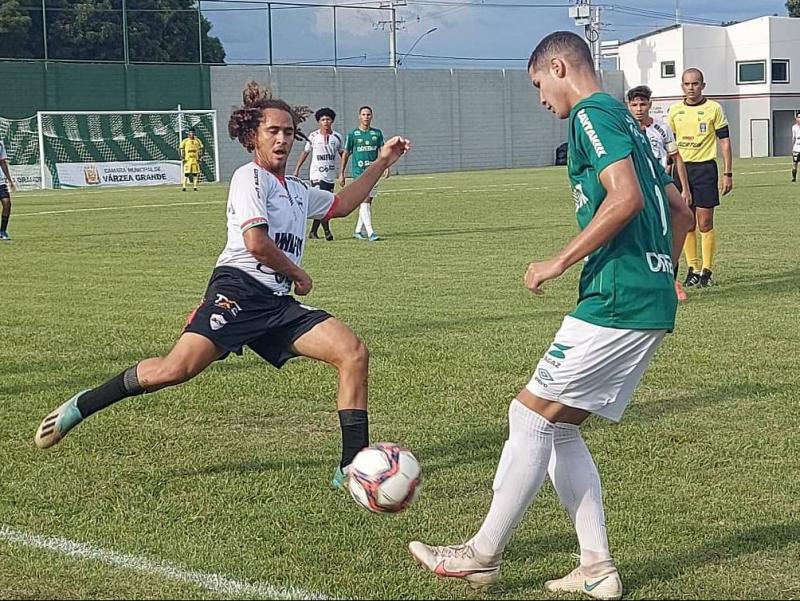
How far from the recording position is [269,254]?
5.73 metres

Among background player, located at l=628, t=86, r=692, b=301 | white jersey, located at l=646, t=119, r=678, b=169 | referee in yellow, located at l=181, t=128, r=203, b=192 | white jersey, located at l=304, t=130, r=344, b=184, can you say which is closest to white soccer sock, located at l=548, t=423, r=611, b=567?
background player, located at l=628, t=86, r=692, b=301

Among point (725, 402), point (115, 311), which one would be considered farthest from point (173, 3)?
point (725, 402)

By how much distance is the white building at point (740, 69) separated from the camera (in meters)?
76.5

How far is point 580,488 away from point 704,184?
9.48 meters

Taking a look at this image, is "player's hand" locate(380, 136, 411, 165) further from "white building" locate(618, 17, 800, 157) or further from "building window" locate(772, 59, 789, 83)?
"building window" locate(772, 59, 789, 83)

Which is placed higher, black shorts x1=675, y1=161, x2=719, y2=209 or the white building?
the white building

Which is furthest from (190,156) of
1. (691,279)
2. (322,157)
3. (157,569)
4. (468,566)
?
(468,566)

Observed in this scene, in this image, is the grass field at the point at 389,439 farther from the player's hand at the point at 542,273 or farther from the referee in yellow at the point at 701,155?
the player's hand at the point at 542,273

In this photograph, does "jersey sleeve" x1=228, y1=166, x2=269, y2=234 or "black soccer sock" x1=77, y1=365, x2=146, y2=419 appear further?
"black soccer sock" x1=77, y1=365, x2=146, y2=419

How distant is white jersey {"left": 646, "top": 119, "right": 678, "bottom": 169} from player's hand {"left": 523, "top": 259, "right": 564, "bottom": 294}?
869 cm

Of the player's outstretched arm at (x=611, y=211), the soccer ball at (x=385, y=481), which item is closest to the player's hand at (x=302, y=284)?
the soccer ball at (x=385, y=481)

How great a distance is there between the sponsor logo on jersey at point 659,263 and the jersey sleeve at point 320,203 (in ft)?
7.76

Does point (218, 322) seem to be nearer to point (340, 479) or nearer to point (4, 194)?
point (340, 479)

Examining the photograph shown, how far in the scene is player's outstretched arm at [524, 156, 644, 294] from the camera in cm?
406
